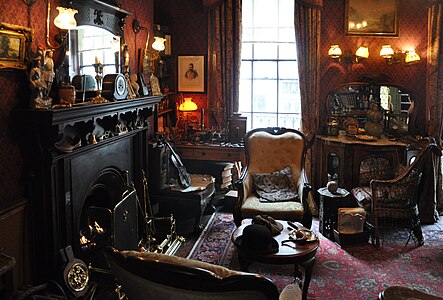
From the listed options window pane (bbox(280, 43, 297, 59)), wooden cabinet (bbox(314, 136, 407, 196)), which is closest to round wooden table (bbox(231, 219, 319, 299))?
wooden cabinet (bbox(314, 136, 407, 196))

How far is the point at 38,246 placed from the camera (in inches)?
138

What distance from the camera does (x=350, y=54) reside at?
6.39 metres

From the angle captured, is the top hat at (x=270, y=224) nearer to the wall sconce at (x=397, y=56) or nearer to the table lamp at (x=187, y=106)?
the table lamp at (x=187, y=106)

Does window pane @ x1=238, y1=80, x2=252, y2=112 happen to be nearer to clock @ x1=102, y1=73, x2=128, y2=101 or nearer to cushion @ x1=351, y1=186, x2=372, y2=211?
cushion @ x1=351, y1=186, x2=372, y2=211

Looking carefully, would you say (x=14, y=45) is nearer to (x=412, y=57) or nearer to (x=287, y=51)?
(x=287, y=51)

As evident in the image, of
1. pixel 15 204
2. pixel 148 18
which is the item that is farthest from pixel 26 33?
pixel 148 18

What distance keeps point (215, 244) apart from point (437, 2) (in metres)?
4.22

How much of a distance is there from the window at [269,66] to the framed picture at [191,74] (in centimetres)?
60

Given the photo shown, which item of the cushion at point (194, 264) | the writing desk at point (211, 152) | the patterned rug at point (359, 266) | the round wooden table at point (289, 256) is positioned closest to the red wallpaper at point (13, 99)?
the cushion at point (194, 264)

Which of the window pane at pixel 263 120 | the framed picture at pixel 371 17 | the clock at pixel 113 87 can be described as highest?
the framed picture at pixel 371 17

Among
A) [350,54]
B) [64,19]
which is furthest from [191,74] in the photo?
[64,19]

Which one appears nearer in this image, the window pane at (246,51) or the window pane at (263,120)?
the window pane at (246,51)

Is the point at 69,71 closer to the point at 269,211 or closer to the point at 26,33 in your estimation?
the point at 26,33

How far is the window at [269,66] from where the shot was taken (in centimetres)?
679
